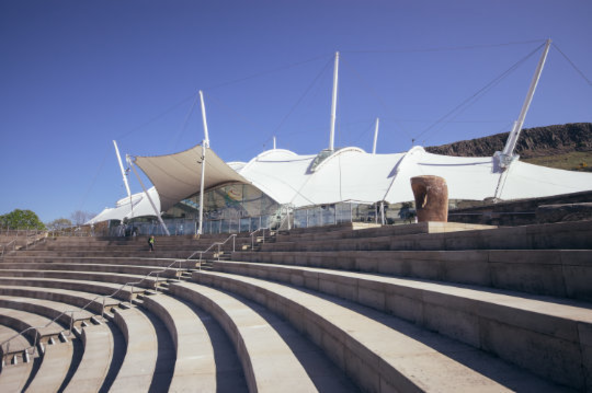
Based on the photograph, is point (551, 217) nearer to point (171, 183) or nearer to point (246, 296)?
point (246, 296)

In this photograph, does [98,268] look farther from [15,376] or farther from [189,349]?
[189,349]

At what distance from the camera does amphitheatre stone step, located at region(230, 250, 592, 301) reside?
303cm

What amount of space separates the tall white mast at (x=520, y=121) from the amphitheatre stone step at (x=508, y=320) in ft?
73.5

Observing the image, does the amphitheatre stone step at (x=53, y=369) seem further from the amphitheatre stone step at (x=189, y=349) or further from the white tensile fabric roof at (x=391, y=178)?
the white tensile fabric roof at (x=391, y=178)

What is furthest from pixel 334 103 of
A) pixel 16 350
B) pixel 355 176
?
pixel 16 350

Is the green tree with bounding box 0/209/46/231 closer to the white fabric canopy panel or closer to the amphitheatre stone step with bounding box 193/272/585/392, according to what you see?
the white fabric canopy panel

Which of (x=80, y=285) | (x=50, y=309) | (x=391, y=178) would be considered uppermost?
(x=391, y=178)

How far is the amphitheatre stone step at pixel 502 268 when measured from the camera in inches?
119

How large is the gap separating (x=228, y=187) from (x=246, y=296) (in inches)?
948

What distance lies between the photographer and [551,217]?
5762mm

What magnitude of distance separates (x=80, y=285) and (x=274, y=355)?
1369cm

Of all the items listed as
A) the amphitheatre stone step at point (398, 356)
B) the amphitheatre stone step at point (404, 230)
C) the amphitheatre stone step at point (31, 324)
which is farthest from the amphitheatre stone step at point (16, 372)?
the amphitheatre stone step at point (404, 230)

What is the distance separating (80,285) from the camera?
14.3 m

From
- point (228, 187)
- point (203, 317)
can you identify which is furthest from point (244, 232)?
point (228, 187)
